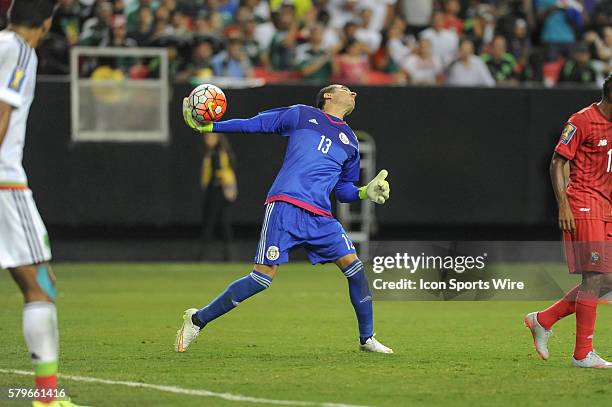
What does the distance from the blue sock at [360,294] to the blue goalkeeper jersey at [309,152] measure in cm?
55

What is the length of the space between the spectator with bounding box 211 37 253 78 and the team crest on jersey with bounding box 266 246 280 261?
11.9 metres

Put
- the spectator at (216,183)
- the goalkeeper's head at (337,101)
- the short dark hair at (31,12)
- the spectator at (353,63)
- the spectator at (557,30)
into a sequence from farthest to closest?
the spectator at (557,30)
the spectator at (353,63)
the spectator at (216,183)
the goalkeeper's head at (337,101)
the short dark hair at (31,12)

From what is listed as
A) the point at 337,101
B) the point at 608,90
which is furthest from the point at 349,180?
the point at 608,90

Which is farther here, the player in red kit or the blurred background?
the blurred background

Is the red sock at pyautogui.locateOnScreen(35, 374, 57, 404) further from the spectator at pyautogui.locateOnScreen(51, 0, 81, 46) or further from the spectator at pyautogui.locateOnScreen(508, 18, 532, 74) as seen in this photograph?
the spectator at pyautogui.locateOnScreen(508, 18, 532, 74)

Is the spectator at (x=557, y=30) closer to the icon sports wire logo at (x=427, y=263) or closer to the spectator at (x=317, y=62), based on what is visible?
the spectator at (x=317, y=62)

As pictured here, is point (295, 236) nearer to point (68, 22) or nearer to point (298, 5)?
point (68, 22)

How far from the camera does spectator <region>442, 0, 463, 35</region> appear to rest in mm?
24047

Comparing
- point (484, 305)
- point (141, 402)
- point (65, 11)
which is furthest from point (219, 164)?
point (141, 402)

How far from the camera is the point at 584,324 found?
31.5 ft

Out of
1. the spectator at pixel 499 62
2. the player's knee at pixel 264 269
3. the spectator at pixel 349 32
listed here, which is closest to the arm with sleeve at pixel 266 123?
the player's knee at pixel 264 269

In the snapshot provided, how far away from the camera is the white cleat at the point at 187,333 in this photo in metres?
10.5

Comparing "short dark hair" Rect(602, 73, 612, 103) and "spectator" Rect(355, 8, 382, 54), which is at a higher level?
"spectator" Rect(355, 8, 382, 54)

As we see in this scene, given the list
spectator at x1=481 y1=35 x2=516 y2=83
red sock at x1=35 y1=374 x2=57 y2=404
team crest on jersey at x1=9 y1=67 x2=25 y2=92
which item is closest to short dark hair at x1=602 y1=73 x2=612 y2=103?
team crest on jersey at x1=9 y1=67 x2=25 y2=92
